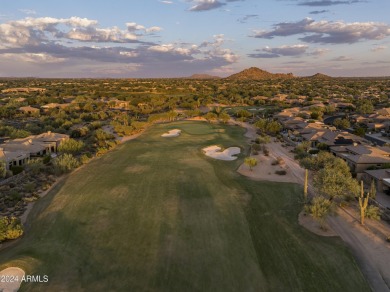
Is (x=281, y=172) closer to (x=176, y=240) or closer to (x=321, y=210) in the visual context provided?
(x=321, y=210)

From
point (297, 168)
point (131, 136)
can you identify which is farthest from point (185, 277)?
point (131, 136)

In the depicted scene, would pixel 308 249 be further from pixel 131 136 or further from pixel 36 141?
pixel 131 136

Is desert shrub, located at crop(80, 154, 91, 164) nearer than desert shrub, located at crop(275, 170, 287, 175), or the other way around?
desert shrub, located at crop(275, 170, 287, 175)

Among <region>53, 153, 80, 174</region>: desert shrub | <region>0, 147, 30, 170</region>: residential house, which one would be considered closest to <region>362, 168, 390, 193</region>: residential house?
<region>53, 153, 80, 174</region>: desert shrub

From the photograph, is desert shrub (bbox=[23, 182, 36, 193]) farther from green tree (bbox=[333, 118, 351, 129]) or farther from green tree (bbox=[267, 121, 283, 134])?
green tree (bbox=[333, 118, 351, 129])

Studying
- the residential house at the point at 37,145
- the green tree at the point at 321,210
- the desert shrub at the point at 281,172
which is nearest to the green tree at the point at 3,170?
the residential house at the point at 37,145

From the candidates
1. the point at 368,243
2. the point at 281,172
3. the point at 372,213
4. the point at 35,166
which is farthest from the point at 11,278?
the point at 281,172
